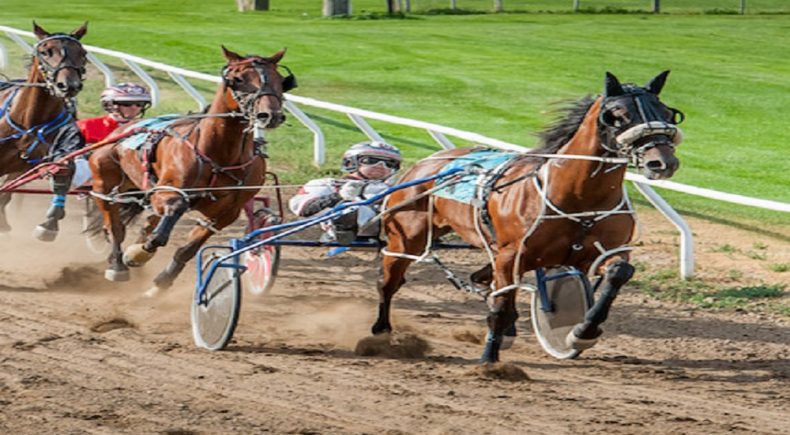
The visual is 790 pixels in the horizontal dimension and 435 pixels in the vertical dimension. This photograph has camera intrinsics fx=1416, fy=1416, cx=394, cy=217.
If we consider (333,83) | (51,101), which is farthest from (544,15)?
(51,101)

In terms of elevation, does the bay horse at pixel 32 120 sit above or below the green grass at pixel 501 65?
above

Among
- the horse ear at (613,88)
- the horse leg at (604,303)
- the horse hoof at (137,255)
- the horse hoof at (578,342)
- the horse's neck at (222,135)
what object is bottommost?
the horse hoof at (137,255)

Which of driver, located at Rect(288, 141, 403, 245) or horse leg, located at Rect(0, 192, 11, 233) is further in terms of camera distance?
horse leg, located at Rect(0, 192, 11, 233)

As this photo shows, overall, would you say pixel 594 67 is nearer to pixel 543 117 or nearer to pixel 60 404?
pixel 543 117

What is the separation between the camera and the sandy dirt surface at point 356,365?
6.69m

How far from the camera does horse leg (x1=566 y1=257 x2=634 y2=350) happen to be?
23.9 feet

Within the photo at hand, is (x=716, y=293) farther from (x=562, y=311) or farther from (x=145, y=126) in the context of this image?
(x=145, y=126)

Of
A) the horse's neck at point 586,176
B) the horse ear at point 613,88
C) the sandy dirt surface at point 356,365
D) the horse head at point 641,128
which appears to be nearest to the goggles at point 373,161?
the sandy dirt surface at point 356,365

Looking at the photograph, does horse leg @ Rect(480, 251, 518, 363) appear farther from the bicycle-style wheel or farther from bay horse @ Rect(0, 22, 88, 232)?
bay horse @ Rect(0, 22, 88, 232)

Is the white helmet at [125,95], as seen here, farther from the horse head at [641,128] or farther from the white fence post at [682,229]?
the horse head at [641,128]

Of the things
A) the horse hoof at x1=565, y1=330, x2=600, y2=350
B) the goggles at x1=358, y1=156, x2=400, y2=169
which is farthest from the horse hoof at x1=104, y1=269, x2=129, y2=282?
the horse hoof at x1=565, y1=330, x2=600, y2=350

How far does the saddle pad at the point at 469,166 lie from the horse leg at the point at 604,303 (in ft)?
3.16

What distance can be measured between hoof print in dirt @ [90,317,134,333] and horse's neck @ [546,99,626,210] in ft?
10.4

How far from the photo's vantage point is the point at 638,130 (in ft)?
22.2
